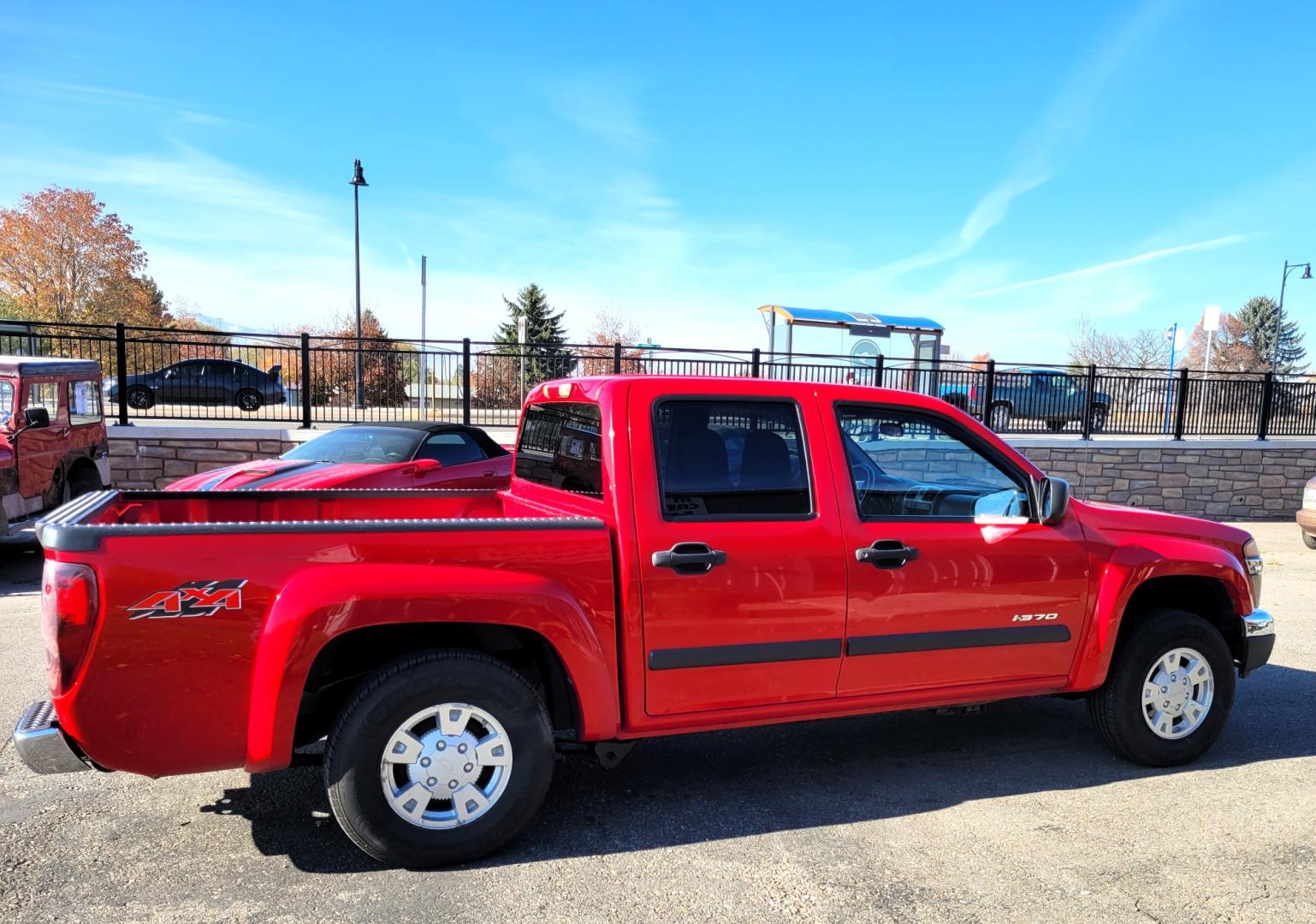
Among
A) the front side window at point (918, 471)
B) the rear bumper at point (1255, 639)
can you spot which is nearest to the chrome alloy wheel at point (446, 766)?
the front side window at point (918, 471)

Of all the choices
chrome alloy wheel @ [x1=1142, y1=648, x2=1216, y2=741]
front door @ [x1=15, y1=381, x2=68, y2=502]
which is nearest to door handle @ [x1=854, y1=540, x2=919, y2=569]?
chrome alloy wheel @ [x1=1142, y1=648, x2=1216, y2=741]

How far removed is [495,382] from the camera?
13531 millimetres

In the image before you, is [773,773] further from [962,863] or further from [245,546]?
[245,546]

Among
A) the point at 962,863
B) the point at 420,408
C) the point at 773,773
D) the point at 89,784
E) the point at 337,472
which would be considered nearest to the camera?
the point at 962,863

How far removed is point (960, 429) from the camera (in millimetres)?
3881

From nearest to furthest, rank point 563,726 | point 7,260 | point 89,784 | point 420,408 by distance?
point 563,726, point 89,784, point 420,408, point 7,260

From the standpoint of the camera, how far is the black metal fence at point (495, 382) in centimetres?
1261

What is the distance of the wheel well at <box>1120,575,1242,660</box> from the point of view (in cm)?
426

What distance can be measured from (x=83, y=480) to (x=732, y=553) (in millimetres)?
8913

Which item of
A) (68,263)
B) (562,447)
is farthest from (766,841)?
(68,263)

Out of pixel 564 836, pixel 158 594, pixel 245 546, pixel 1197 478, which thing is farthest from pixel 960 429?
pixel 1197 478

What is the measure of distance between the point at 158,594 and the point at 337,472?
5237 millimetres

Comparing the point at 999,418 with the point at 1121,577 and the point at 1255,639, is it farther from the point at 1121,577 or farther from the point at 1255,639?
the point at 1121,577

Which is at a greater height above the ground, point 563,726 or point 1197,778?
point 563,726
